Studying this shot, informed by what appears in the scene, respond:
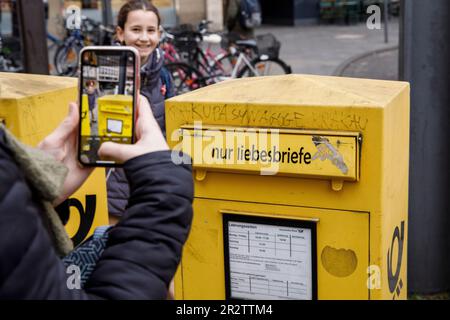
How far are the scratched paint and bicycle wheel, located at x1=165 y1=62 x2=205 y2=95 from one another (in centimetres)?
795

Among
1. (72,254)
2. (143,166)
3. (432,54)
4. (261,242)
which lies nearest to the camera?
(143,166)

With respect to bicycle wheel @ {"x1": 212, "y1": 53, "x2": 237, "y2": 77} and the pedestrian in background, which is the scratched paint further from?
the pedestrian in background

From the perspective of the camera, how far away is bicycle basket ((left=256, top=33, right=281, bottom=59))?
11344 mm

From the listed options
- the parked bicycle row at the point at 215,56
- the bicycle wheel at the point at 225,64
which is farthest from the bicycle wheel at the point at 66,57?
the bicycle wheel at the point at 225,64

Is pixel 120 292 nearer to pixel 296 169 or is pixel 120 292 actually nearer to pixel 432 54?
pixel 296 169

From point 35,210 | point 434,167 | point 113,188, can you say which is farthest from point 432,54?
point 35,210

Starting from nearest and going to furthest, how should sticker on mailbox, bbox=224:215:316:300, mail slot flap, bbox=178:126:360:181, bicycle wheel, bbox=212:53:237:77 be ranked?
mail slot flap, bbox=178:126:360:181 < sticker on mailbox, bbox=224:215:316:300 < bicycle wheel, bbox=212:53:237:77

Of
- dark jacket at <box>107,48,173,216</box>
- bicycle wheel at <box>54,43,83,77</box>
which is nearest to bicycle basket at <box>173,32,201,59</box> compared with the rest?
bicycle wheel at <box>54,43,83,77</box>

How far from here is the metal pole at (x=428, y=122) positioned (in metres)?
3.96

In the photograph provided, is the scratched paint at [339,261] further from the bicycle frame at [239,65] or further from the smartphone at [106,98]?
the bicycle frame at [239,65]

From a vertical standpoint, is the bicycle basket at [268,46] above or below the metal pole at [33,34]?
below

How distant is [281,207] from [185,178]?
1.01 meters

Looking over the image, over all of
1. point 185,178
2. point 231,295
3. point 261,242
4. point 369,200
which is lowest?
point 231,295

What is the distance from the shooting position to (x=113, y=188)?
157 inches
